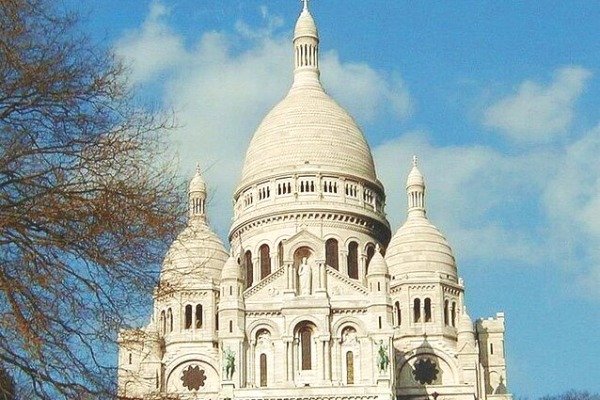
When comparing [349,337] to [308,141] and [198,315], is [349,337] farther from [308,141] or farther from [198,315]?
[308,141]

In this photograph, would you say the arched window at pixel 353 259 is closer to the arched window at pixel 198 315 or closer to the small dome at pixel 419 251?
the small dome at pixel 419 251

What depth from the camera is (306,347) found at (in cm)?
6969

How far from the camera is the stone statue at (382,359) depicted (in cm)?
6644

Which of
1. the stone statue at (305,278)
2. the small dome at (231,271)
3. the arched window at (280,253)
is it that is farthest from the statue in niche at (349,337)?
the arched window at (280,253)

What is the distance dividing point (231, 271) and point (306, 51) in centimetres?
2345

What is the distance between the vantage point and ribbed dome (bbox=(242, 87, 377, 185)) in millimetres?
82562

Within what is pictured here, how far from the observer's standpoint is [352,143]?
84875mm

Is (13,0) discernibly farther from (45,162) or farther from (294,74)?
(294,74)

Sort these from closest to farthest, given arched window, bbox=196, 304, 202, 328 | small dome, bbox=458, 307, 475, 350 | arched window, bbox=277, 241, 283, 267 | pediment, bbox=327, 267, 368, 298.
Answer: pediment, bbox=327, 267, 368, 298
small dome, bbox=458, 307, 475, 350
arched window, bbox=196, 304, 202, 328
arched window, bbox=277, 241, 283, 267

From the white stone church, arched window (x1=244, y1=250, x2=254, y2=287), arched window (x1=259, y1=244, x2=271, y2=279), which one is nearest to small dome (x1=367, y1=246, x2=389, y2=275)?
the white stone church

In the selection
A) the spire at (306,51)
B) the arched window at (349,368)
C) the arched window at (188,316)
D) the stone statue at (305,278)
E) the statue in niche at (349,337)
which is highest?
the spire at (306,51)

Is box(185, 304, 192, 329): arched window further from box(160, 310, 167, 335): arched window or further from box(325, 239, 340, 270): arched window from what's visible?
box(325, 239, 340, 270): arched window

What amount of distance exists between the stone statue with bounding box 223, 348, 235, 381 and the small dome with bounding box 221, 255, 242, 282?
13.7ft

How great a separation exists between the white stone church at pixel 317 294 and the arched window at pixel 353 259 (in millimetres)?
82
